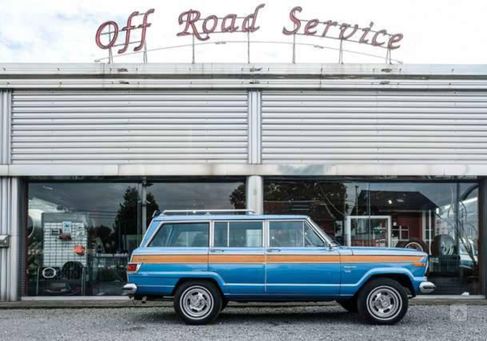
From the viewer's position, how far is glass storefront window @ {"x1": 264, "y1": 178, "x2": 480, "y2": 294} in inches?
549

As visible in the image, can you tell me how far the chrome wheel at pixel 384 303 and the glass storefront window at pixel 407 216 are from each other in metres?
4.31

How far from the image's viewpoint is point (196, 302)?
9.71 metres

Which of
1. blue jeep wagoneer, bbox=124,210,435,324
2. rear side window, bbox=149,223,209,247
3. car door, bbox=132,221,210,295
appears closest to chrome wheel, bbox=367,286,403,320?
blue jeep wagoneer, bbox=124,210,435,324

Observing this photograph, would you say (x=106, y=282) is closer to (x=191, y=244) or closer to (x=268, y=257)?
(x=191, y=244)

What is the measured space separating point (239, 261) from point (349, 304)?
216 centimetres

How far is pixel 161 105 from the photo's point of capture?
13.5 meters

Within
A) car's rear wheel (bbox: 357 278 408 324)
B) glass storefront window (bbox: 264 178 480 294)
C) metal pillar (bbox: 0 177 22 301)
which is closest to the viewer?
car's rear wheel (bbox: 357 278 408 324)

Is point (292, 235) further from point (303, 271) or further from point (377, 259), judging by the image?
point (377, 259)

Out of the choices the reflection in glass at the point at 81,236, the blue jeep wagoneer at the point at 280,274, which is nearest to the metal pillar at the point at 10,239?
the reflection in glass at the point at 81,236

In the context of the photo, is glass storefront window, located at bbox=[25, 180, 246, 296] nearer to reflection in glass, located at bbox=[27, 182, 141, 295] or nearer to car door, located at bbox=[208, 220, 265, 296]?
reflection in glass, located at bbox=[27, 182, 141, 295]

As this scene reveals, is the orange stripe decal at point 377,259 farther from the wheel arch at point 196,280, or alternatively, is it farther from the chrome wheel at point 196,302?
the chrome wheel at point 196,302

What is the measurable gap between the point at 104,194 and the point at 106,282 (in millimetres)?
1959

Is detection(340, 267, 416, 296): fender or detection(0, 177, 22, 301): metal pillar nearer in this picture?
detection(340, 267, 416, 296): fender

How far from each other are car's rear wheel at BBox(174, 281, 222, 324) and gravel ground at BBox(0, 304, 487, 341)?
0.64 feet
